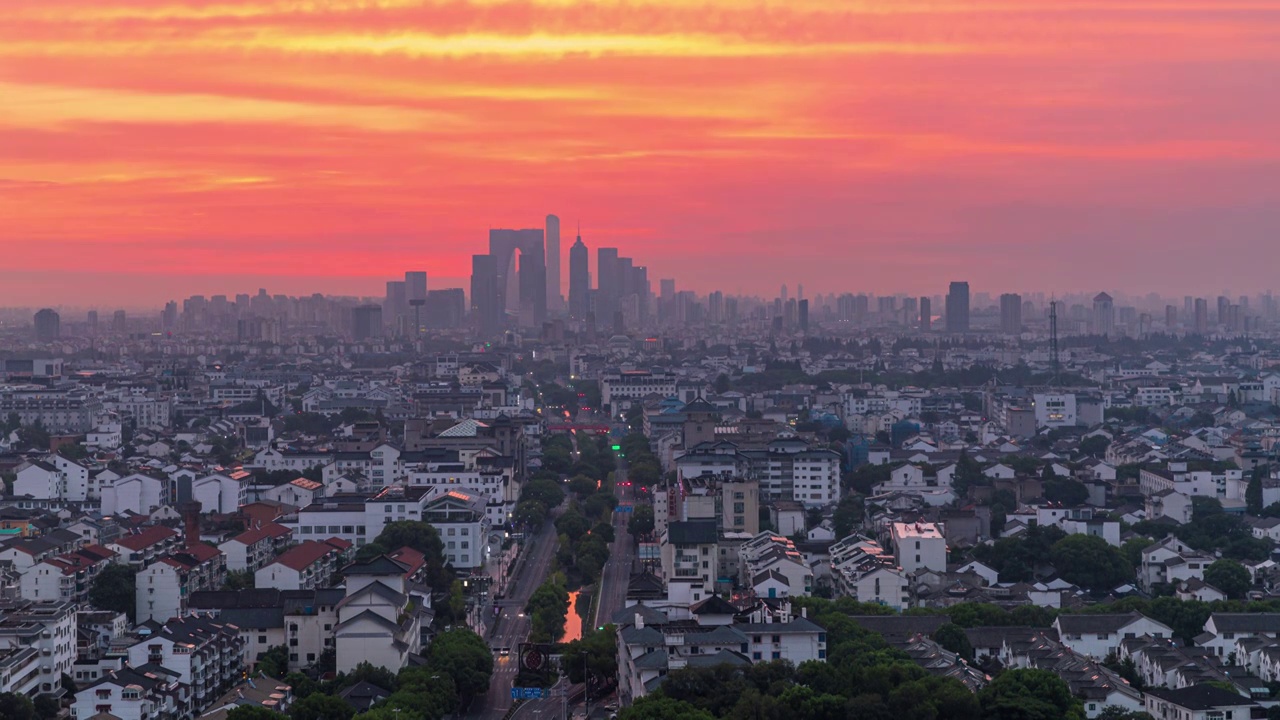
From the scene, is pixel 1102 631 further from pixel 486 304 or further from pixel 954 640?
pixel 486 304

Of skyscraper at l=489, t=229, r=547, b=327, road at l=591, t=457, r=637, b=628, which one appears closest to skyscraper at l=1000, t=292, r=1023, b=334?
skyscraper at l=489, t=229, r=547, b=327

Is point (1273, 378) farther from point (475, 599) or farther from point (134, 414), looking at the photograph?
point (475, 599)

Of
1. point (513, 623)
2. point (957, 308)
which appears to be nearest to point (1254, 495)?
point (513, 623)

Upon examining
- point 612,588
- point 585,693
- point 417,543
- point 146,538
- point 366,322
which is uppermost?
point 366,322

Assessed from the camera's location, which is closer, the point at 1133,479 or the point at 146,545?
the point at 146,545

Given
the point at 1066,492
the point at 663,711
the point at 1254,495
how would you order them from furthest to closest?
the point at 1066,492, the point at 1254,495, the point at 663,711

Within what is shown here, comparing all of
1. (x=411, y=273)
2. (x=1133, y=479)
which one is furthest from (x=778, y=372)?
(x=411, y=273)
